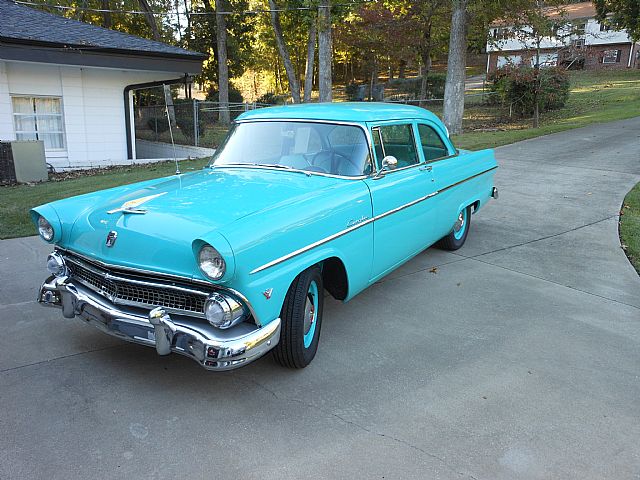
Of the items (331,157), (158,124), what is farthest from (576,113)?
(331,157)

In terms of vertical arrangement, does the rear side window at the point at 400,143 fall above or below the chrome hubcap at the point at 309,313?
above

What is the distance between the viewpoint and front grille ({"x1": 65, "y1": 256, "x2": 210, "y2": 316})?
3.12 metres

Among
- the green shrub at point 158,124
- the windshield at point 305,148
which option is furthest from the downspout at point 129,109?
the windshield at point 305,148

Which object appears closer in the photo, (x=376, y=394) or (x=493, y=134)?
(x=376, y=394)

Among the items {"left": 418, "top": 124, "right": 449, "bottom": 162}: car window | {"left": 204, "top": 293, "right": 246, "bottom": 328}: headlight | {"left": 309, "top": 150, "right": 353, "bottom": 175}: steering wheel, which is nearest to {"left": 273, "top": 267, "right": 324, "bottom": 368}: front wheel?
{"left": 204, "top": 293, "right": 246, "bottom": 328}: headlight

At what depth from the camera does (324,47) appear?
658 inches

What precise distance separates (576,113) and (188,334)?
21884 mm

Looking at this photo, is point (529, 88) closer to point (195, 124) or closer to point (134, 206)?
point (195, 124)

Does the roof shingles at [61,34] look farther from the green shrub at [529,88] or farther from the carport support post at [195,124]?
the green shrub at [529,88]

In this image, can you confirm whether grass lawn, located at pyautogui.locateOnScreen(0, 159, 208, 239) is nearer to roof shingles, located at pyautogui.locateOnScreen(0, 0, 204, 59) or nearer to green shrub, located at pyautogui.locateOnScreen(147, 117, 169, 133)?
roof shingles, located at pyautogui.locateOnScreen(0, 0, 204, 59)

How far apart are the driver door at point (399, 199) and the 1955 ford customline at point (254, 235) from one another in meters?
0.02

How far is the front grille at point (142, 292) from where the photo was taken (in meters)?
3.12

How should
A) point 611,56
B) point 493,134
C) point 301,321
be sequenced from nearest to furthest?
point 301,321 < point 493,134 < point 611,56

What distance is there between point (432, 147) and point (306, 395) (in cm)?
324
